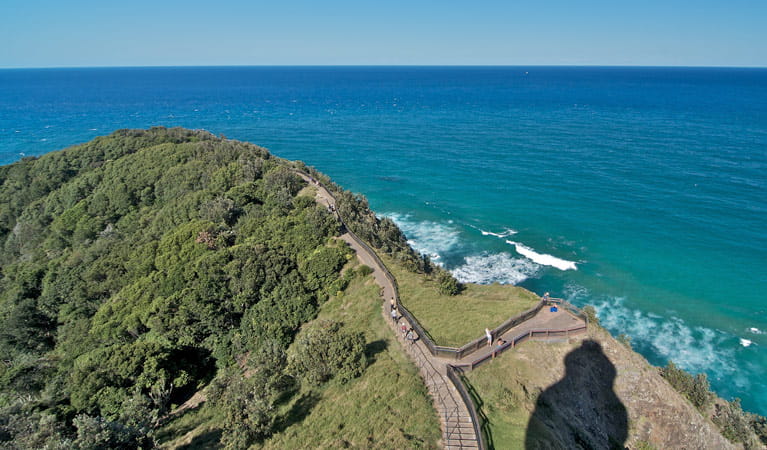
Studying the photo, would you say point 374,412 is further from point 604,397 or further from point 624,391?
point 624,391

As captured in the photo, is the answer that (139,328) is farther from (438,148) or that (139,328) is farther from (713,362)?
(438,148)

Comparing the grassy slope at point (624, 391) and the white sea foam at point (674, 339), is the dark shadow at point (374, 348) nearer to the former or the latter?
the grassy slope at point (624, 391)

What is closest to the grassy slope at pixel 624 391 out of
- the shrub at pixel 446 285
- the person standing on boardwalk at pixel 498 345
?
the person standing on boardwalk at pixel 498 345

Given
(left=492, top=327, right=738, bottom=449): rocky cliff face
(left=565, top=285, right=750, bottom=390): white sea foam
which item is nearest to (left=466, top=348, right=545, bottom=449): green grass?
(left=492, top=327, right=738, bottom=449): rocky cliff face

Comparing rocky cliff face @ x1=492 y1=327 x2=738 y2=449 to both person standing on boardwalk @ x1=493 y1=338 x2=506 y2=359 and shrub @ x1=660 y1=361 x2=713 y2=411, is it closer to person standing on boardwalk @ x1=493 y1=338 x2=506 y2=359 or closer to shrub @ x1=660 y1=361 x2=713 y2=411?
person standing on boardwalk @ x1=493 y1=338 x2=506 y2=359

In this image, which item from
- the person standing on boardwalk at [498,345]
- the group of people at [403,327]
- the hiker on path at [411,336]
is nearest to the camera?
the person standing on boardwalk at [498,345]

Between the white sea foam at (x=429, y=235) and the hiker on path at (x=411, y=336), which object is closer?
the hiker on path at (x=411, y=336)

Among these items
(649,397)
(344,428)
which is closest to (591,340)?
(649,397)
